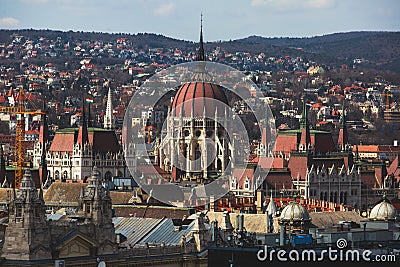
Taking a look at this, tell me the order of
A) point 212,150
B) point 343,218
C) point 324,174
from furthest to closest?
point 212,150
point 324,174
point 343,218

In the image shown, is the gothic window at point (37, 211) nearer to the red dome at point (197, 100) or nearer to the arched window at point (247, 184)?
the arched window at point (247, 184)

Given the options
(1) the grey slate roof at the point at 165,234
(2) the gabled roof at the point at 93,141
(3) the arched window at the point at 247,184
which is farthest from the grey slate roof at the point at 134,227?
(2) the gabled roof at the point at 93,141

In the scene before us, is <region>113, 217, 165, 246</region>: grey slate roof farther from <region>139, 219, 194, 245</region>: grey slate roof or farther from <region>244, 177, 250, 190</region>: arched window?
<region>244, 177, 250, 190</region>: arched window

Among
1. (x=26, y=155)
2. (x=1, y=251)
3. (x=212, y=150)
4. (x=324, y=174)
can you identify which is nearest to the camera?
(x=1, y=251)

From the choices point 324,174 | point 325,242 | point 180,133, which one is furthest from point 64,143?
point 325,242

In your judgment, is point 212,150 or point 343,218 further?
point 212,150

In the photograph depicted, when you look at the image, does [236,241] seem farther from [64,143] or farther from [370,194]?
[64,143]

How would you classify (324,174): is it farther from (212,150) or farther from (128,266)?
(128,266)

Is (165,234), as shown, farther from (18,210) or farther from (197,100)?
(197,100)

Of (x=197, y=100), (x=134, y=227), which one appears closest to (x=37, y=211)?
(x=134, y=227)
